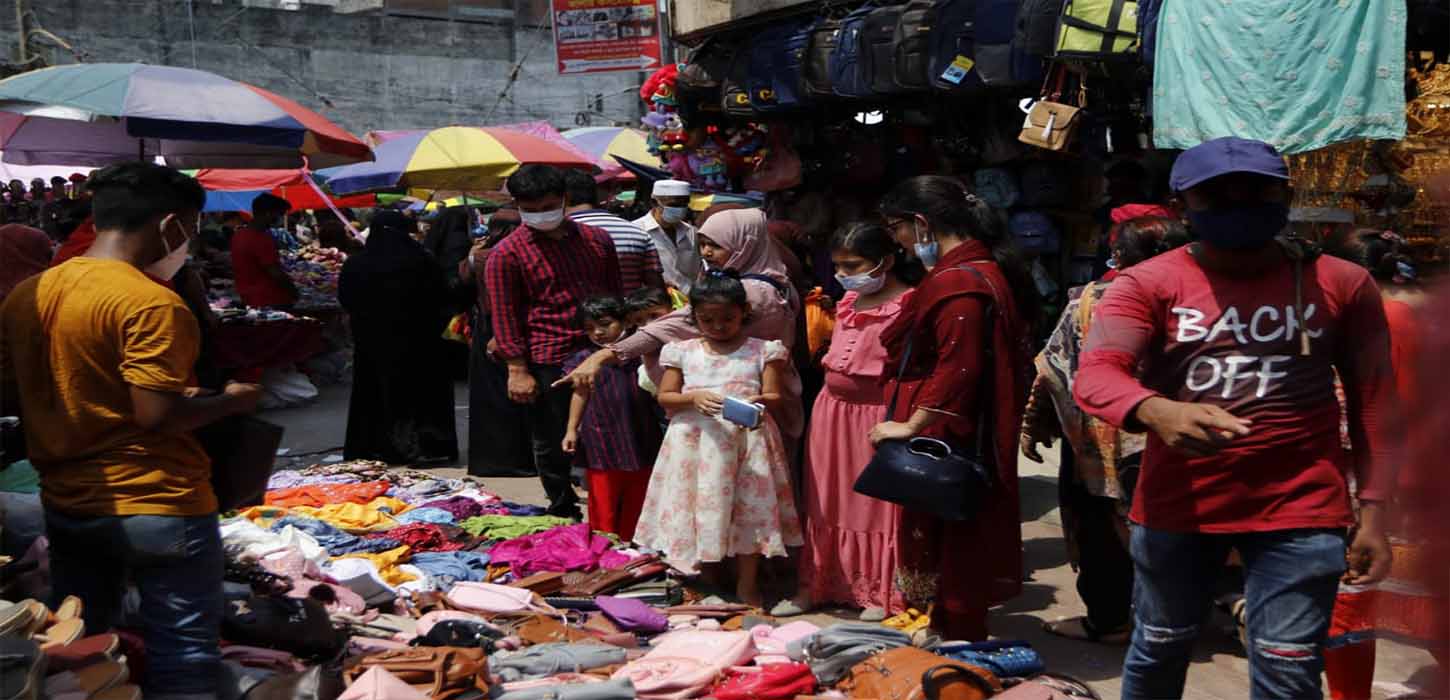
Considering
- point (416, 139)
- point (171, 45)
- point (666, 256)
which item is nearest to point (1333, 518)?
point (666, 256)

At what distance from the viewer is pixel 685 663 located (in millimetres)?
4812

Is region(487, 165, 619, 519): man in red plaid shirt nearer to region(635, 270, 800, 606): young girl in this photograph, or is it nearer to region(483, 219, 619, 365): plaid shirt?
region(483, 219, 619, 365): plaid shirt

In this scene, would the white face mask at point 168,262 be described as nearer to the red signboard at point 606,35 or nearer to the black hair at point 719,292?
the black hair at point 719,292

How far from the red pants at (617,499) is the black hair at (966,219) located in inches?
84.3

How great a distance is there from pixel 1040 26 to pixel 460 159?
6.69m

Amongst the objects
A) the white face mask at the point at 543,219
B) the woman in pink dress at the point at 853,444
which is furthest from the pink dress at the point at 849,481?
the white face mask at the point at 543,219

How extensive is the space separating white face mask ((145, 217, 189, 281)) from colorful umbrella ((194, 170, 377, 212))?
10.8 meters

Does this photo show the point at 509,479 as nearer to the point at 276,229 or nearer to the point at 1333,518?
the point at 1333,518

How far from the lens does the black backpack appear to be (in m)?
7.58

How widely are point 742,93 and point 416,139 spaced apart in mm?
5066

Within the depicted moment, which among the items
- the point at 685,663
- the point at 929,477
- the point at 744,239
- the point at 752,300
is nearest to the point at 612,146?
the point at 744,239

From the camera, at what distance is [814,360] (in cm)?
670

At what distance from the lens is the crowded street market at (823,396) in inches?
128

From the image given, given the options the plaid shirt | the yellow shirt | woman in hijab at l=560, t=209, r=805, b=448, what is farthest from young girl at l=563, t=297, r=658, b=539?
the yellow shirt
